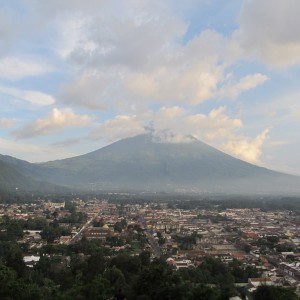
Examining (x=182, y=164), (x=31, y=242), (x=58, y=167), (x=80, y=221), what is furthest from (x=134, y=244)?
(x=58, y=167)

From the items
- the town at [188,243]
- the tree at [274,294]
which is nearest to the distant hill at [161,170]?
the town at [188,243]

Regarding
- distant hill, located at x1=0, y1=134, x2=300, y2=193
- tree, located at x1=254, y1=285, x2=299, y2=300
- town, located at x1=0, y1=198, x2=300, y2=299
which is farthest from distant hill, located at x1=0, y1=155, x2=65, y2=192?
tree, located at x1=254, y1=285, x2=299, y2=300

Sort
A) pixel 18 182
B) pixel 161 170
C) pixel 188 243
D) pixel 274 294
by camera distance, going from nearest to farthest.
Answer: pixel 274 294
pixel 188 243
pixel 18 182
pixel 161 170

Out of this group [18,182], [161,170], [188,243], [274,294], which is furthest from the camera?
[161,170]

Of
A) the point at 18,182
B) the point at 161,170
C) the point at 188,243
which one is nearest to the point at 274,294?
the point at 188,243

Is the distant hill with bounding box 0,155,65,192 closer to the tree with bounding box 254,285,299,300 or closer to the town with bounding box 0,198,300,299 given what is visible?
the town with bounding box 0,198,300,299

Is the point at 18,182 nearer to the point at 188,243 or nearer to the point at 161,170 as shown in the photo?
the point at 161,170

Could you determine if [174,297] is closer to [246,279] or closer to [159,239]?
[246,279]

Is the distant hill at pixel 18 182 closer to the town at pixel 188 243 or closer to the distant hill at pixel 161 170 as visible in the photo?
the distant hill at pixel 161 170
